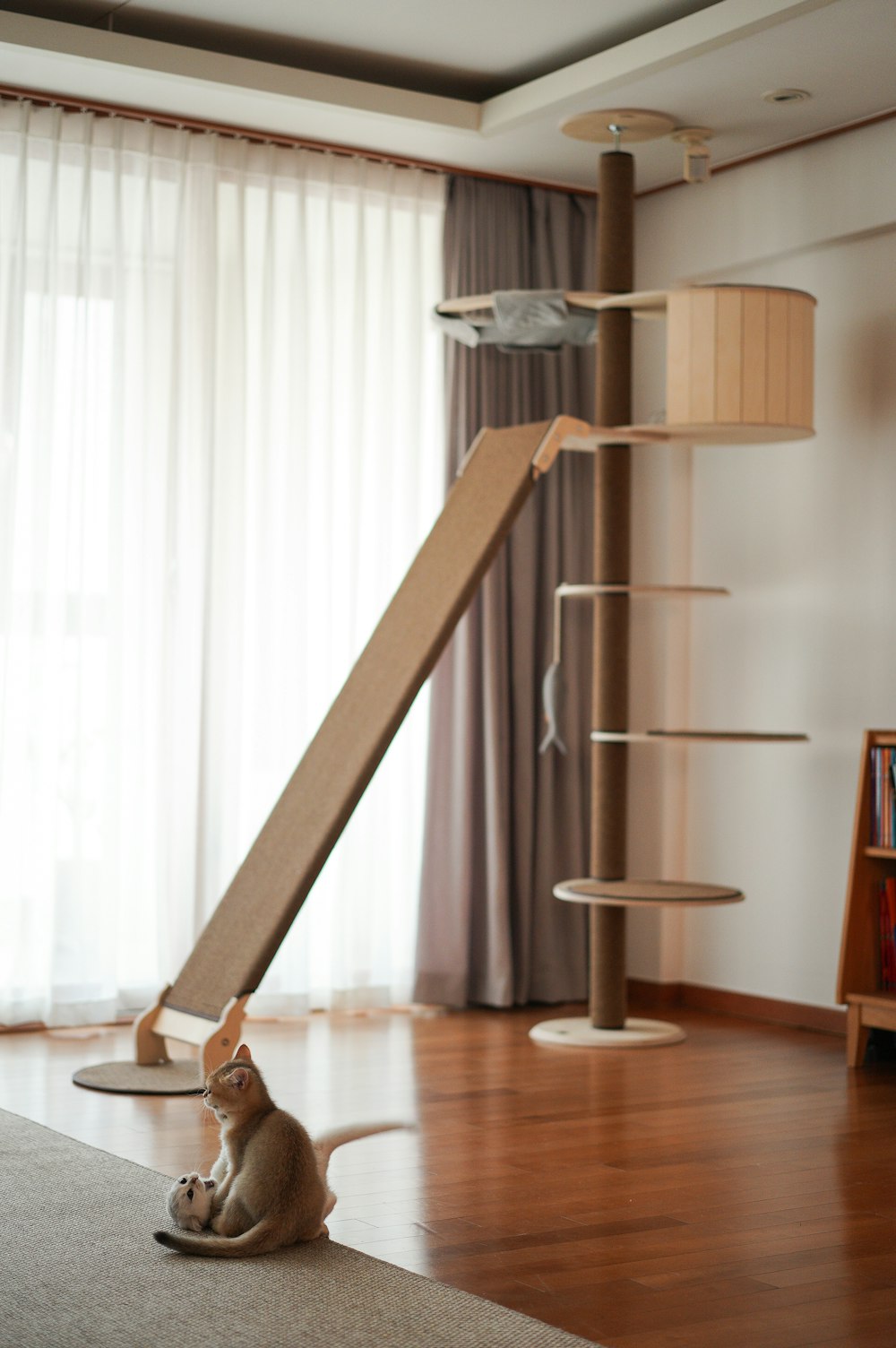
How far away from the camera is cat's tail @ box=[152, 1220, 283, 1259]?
98.3 inches

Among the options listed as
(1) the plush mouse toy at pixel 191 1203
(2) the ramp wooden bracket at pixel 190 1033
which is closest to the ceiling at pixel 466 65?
(2) the ramp wooden bracket at pixel 190 1033

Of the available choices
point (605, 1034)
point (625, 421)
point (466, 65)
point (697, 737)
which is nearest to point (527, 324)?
point (625, 421)

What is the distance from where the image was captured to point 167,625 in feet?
15.3

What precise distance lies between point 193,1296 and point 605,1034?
7.47 ft

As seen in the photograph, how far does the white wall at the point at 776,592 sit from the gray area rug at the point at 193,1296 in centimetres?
255

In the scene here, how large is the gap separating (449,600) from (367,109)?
1473mm

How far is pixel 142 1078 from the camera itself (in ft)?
12.7

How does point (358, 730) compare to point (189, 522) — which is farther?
point (189, 522)

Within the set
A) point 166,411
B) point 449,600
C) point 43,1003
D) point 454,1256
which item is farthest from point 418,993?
point 454,1256

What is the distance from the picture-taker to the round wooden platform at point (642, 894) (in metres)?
4.22

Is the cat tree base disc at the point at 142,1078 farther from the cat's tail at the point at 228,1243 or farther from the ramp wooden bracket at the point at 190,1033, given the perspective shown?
the cat's tail at the point at 228,1243

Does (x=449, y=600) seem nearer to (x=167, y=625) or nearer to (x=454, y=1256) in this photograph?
(x=167, y=625)

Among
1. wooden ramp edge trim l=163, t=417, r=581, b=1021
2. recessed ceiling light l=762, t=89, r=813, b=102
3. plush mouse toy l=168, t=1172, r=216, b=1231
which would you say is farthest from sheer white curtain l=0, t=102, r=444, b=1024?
plush mouse toy l=168, t=1172, r=216, b=1231

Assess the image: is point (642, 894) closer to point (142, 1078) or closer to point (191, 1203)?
point (142, 1078)
